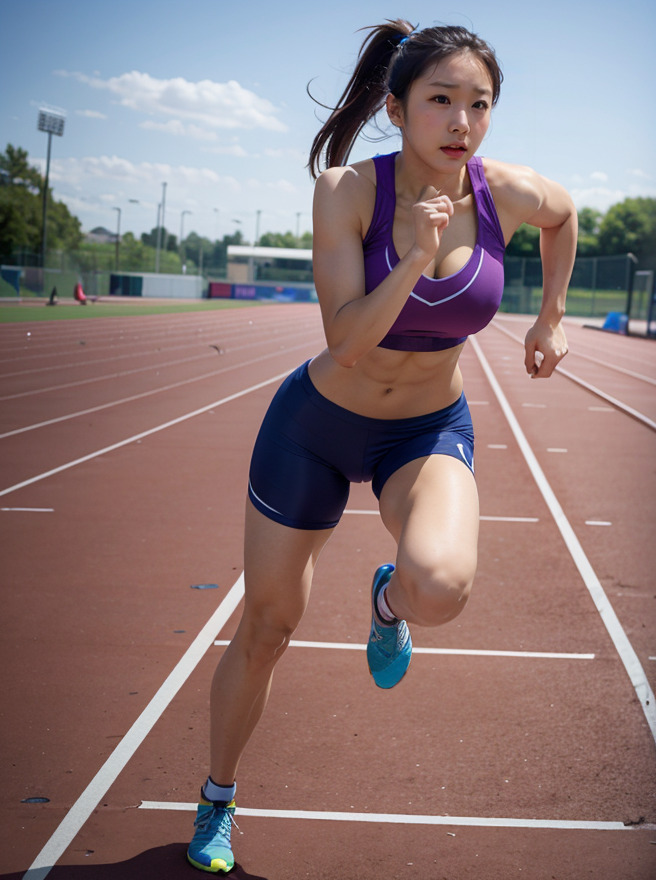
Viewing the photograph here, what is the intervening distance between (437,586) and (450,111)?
1.15 m

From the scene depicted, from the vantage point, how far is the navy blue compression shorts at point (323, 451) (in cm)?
270

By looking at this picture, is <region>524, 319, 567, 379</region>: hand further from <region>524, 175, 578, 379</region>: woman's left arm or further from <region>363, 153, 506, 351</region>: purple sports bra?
<region>363, 153, 506, 351</region>: purple sports bra

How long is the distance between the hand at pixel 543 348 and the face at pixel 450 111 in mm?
645

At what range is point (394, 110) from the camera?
2.62 metres

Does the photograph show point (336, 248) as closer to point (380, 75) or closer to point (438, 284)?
point (438, 284)

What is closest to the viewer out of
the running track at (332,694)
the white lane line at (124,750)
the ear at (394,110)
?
the ear at (394,110)

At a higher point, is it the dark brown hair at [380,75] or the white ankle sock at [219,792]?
the dark brown hair at [380,75]

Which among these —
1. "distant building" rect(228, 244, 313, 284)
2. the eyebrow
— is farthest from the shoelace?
"distant building" rect(228, 244, 313, 284)

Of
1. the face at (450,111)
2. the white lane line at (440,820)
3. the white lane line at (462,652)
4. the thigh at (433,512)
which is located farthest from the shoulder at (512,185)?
the white lane line at (462,652)

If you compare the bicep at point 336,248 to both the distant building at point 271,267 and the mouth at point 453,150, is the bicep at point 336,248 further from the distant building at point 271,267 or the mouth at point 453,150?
the distant building at point 271,267

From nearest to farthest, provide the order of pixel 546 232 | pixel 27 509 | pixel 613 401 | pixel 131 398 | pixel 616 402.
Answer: pixel 546 232 < pixel 27 509 < pixel 131 398 < pixel 616 402 < pixel 613 401

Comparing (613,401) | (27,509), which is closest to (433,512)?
(27,509)

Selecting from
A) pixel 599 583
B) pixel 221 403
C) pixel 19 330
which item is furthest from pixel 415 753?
pixel 19 330

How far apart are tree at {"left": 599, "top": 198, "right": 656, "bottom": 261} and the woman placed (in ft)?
307
